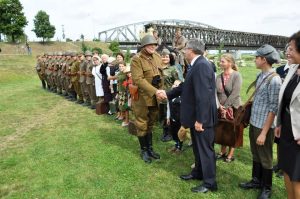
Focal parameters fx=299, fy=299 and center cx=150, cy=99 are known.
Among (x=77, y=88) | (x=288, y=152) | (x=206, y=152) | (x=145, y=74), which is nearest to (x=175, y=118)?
(x=145, y=74)

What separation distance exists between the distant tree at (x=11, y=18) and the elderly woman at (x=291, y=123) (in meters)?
54.1

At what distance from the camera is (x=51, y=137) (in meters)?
7.12

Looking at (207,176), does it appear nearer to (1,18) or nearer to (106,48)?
(1,18)

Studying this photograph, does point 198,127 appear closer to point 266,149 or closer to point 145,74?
point 266,149

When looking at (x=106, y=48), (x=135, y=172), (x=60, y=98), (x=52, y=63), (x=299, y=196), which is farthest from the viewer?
(x=106, y=48)

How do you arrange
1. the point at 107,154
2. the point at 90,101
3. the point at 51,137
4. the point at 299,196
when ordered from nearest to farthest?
the point at 299,196 < the point at 107,154 < the point at 51,137 < the point at 90,101

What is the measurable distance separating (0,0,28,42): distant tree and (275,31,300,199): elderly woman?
5414 centimetres

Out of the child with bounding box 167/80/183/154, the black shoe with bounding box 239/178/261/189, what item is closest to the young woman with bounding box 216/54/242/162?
the child with bounding box 167/80/183/154

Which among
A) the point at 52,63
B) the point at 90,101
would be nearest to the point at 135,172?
the point at 90,101

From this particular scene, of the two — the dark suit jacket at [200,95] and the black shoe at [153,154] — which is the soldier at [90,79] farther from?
the dark suit jacket at [200,95]

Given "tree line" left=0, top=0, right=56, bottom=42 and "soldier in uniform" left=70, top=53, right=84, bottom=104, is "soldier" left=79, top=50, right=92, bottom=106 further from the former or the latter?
"tree line" left=0, top=0, right=56, bottom=42

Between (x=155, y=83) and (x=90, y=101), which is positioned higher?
(x=155, y=83)

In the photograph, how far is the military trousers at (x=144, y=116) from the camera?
5246 mm

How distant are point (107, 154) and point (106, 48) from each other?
68.2 metres
